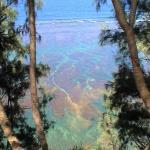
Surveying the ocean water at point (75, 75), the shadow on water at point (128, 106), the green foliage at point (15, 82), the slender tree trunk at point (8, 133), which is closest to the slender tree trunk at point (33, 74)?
the slender tree trunk at point (8, 133)

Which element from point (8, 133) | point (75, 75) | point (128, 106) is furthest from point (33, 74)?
point (75, 75)

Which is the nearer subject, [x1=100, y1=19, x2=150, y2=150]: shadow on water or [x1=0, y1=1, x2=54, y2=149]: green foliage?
[x1=100, y1=19, x2=150, y2=150]: shadow on water

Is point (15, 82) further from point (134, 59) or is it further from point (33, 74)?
point (134, 59)

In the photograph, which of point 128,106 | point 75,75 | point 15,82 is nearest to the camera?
point 128,106

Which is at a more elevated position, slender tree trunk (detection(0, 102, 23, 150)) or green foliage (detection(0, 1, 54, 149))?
slender tree trunk (detection(0, 102, 23, 150))

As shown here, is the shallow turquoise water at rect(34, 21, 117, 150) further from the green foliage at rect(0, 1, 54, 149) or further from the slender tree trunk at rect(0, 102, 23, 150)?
the slender tree trunk at rect(0, 102, 23, 150)

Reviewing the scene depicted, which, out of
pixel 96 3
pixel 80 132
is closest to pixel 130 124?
pixel 96 3

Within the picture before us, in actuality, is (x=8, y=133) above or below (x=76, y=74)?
above

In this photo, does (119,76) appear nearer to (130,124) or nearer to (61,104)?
(130,124)

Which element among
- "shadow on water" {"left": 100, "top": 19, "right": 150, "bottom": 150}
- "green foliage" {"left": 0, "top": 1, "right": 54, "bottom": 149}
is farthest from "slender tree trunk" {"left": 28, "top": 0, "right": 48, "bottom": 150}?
"green foliage" {"left": 0, "top": 1, "right": 54, "bottom": 149}

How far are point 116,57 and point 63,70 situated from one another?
64.9 m

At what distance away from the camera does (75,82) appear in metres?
84.6

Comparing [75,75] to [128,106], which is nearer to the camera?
[128,106]

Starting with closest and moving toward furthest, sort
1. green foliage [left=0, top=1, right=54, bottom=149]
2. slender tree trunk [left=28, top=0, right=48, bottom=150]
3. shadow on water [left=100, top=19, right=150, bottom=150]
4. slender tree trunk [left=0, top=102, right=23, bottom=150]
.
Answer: slender tree trunk [left=0, top=102, right=23, bottom=150]
slender tree trunk [left=28, top=0, right=48, bottom=150]
shadow on water [left=100, top=19, right=150, bottom=150]
green foliage [left=0, top=1, right=54, bottom=149]
